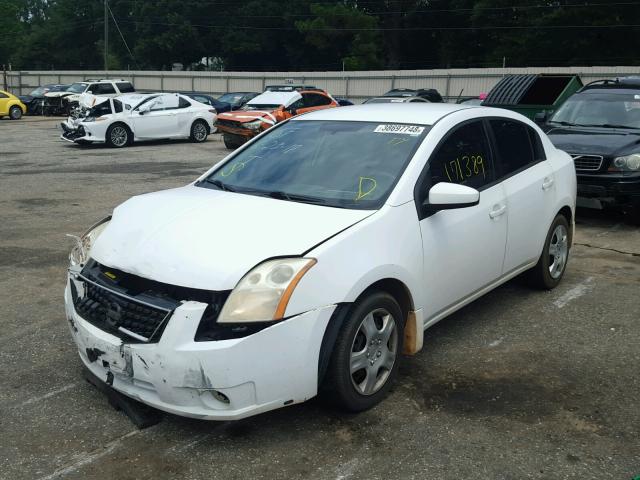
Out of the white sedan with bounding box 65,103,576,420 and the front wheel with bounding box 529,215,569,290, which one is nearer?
the white sedan with bounding box 65,103,576,420

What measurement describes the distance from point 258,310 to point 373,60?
197 ft

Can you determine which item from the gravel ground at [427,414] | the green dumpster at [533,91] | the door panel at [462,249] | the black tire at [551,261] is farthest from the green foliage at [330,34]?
the door panel at [462,249]

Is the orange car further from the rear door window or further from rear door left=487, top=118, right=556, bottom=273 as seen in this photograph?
the rear door window

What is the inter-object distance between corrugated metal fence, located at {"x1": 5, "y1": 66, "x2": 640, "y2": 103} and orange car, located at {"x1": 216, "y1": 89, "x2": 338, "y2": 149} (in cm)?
1268

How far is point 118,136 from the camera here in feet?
61.5

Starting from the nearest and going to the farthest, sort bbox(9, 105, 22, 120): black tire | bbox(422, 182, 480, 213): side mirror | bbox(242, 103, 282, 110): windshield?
bbox(422, 182, 480, 213): side mirror < bbox(242, 103, 282, 110): windshield < bbox(9, 105, 22, 120): black tire

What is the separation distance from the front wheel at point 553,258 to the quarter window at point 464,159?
1.19 meters

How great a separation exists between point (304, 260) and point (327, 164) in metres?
1.22

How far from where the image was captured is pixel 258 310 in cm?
320

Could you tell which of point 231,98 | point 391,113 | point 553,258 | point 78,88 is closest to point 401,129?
point 391,113

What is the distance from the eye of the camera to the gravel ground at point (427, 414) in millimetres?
3252

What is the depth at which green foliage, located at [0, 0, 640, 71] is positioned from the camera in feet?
158

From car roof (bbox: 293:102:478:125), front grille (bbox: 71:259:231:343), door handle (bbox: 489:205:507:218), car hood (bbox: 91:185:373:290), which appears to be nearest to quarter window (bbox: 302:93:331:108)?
→ car roof (bbox: 293:102:478:125)

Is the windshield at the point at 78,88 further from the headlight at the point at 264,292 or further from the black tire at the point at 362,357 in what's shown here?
the headlight at the point at 264,292
